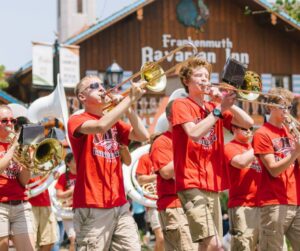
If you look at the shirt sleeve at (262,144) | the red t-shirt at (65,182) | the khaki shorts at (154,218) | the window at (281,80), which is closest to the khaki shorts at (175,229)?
the shirt sleeve at (262,144)

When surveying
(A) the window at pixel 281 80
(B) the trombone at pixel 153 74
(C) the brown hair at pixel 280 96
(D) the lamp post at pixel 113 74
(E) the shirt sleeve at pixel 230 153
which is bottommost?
(E) the shirt sleeve at pixel 230 153

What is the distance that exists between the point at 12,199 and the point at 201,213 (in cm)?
247

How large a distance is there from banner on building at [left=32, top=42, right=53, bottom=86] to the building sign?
11773 millimetres

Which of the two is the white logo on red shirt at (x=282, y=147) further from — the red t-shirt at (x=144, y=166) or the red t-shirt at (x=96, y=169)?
the red t-shirt at (x=144, y=166)

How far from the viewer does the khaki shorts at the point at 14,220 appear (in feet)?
27.9

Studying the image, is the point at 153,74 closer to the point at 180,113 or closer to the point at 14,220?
the point at 180,113

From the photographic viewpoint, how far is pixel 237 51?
31906 millimetres

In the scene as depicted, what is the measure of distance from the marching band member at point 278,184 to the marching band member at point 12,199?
2.41 metres

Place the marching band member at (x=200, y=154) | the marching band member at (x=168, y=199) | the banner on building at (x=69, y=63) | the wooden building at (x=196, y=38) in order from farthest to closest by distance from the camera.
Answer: the wooden building at (x=196, y=38), the banner on building at (x=69, y=63), the marching band member at (x=168, y=199), the marching band member at (x=200, y=154)

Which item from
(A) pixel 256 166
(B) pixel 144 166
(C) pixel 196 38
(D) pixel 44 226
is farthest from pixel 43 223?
(C) pixel 196 38

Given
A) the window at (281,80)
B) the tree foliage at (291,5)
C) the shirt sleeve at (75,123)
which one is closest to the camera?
the shirt sleeve at (75,123)

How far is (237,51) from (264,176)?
78.7 feet

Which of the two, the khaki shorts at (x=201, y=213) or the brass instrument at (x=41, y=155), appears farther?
the brass instrument at (x=41, y=155)

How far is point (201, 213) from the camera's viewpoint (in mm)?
6957
